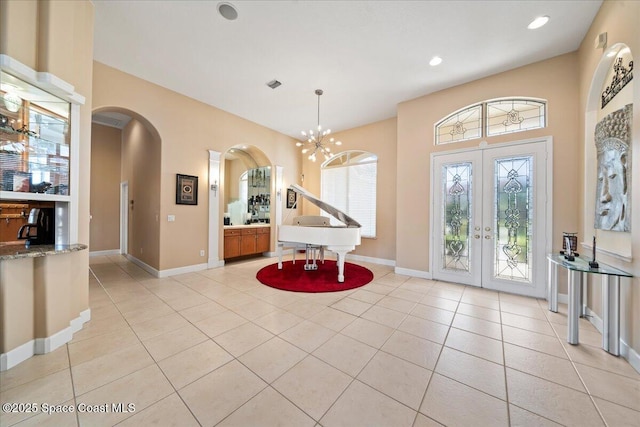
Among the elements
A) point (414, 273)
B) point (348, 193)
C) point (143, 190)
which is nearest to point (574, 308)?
point (414, 273)

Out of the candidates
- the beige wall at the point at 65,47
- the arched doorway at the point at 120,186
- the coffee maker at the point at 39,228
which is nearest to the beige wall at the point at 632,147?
the beige wall at the point at 65,47

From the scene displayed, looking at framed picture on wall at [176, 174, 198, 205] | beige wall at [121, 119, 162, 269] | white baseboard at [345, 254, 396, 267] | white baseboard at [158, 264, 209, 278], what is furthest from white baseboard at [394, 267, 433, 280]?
beige wall at [121, 119, 162, 269]

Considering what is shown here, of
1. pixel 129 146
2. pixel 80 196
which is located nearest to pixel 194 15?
pixel 80 196

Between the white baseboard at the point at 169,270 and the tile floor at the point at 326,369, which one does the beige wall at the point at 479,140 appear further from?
the white baseboard at the point at 169,270

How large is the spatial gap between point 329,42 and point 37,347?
4.60m

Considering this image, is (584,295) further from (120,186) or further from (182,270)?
(120,186)

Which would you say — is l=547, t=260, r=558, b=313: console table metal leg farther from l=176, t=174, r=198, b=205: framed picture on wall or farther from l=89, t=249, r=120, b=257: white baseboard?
l=89, t=249, r=120, b=257: white baseboard

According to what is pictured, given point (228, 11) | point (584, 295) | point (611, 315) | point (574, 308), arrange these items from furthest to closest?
point (584, 295) → point (228, 11) → point (574, 308) → point (611, 315)

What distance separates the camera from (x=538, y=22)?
9.03 ft

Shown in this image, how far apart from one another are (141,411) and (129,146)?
6.68 meters

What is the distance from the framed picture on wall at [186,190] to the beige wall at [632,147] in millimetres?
6166

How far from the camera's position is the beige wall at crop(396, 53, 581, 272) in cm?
327

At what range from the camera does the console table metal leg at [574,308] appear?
2242 mm

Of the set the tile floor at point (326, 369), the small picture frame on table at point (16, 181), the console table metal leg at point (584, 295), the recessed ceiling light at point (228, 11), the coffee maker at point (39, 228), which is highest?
the recessed ceiling light at point (228, 11)
